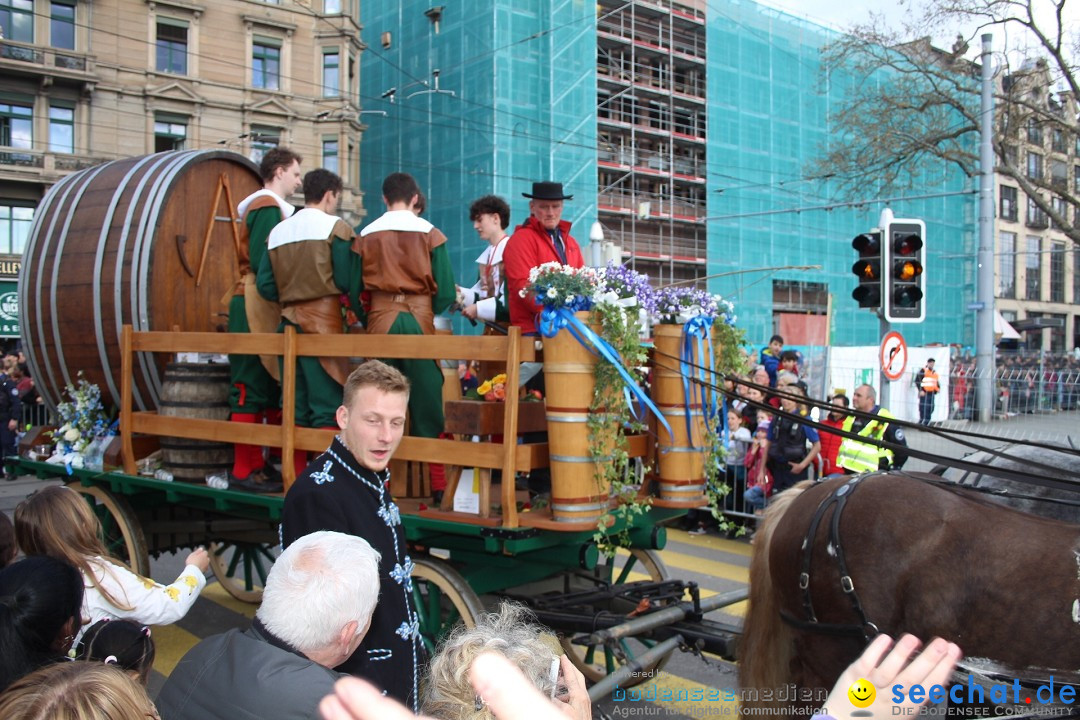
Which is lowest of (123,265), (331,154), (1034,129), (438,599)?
(438,599)

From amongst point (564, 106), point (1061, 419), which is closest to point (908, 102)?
point (564, 106)

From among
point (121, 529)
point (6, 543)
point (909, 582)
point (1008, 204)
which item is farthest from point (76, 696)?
point (1008, 204)

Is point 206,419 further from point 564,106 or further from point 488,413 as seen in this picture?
point 564,106

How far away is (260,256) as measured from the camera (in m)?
5.74

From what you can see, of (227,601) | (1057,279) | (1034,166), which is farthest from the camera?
(1057,279)

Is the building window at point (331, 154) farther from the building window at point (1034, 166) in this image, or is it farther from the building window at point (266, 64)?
the building window at point (1034, 166)

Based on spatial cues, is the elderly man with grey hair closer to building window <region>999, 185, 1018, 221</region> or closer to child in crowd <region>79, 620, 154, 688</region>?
child in crowd <region>79, 620, 154, 688</region>

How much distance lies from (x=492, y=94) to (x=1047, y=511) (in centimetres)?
2916

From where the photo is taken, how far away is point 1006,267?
47.8 meters

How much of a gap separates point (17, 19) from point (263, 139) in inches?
334

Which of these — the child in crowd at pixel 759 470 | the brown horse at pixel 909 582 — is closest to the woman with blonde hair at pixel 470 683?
the brown horse at pixel 909 582

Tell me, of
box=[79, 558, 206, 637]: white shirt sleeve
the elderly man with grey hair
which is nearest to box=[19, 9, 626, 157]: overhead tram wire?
box=[79, 558, 206, 637]: white shirt sleeve

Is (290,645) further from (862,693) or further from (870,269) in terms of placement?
(870,269)

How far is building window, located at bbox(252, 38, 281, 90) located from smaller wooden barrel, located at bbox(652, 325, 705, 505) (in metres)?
31.7
